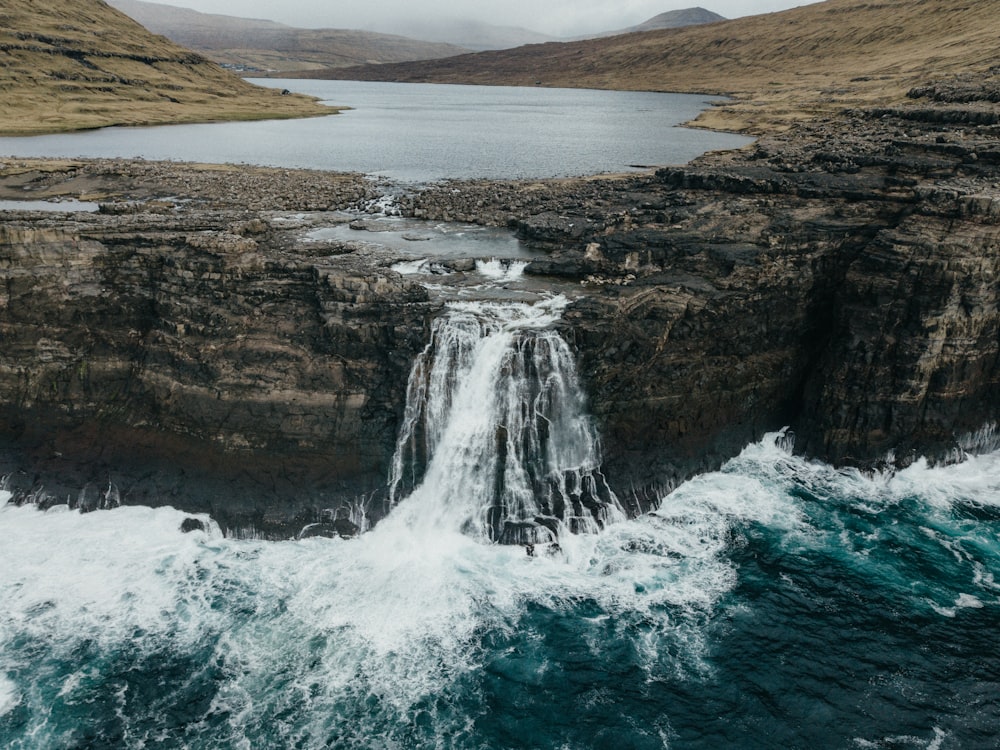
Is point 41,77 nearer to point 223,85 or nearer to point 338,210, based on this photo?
point 223,85

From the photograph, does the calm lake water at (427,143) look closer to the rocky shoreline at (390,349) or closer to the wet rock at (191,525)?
the rocky shoreline at (390,349)

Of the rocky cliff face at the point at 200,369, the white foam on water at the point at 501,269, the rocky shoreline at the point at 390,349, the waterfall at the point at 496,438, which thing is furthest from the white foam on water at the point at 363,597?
the white foam on water at the point at 501,269

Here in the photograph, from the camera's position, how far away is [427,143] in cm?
10850

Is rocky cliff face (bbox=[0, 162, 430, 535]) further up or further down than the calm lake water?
further down

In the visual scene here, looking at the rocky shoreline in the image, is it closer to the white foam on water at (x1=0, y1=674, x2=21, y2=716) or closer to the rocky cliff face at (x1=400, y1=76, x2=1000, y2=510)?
the rocky cliff face at (x1=400, y1=76, x2=1000, y2=510)

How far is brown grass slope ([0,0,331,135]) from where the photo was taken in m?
123

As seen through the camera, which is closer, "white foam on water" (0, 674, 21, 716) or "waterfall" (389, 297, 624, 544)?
"white foam on water" (0, 674, 21, 716)

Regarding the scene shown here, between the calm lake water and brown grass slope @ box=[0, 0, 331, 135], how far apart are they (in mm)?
9583

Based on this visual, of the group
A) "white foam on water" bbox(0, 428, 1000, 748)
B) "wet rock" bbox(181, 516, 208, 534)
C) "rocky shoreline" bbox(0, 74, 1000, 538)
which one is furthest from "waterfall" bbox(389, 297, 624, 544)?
"wet rock" bbox(181, 516, 208, 534)

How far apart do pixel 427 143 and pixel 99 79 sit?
8885 centimetres

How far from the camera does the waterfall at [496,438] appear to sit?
33.5 m

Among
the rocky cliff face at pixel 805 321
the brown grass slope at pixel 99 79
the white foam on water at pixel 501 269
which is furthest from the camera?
the brown grass slope at pixel 99 79

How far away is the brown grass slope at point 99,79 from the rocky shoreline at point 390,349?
299ft

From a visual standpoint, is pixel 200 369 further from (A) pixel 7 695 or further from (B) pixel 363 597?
(A) pixel 7 695
